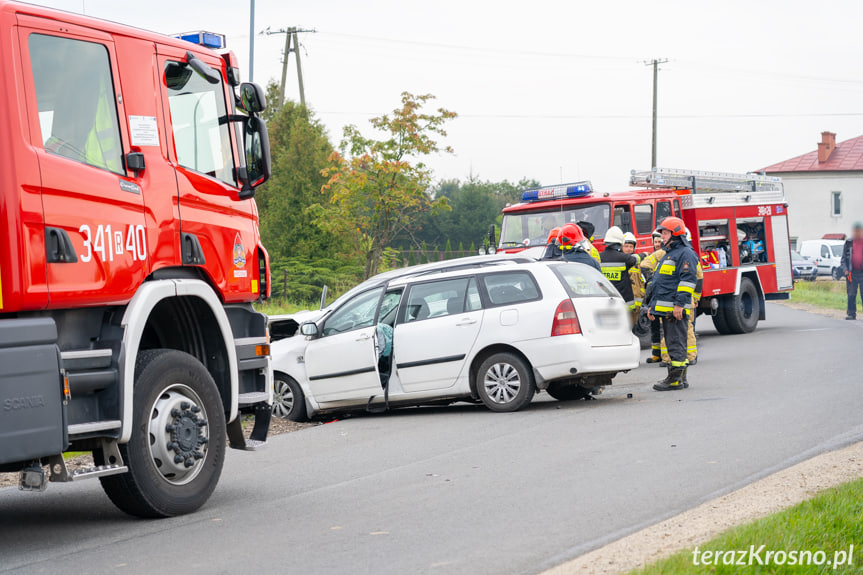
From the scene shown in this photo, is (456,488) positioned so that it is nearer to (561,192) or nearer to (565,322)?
(565,322)

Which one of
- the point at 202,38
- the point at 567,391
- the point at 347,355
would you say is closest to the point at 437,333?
the point at 347,355

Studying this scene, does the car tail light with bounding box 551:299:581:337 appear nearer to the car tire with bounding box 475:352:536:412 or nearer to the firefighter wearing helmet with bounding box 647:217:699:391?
the car tire with bounding box 475:352:536:412

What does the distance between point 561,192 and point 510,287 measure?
7449 millimetres

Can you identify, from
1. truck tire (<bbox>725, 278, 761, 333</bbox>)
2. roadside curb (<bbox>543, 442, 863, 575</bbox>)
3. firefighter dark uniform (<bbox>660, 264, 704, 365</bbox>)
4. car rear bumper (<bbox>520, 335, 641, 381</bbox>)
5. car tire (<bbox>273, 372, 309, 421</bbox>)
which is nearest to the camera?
roadside curb (<bbox>543, 442, 863, 575</bbox>)

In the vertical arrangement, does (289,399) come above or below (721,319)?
above

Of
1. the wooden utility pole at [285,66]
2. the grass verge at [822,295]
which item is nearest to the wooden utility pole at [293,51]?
the wooden utility pole at [285,66]

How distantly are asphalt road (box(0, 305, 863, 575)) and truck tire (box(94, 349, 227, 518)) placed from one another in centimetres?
17

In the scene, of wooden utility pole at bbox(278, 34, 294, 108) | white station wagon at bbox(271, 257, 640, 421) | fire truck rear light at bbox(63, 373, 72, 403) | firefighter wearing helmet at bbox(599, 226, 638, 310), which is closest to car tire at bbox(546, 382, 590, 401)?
white station wagon at bbox(271, 257, 640, 421)

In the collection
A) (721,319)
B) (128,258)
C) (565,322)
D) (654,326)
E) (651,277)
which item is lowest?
(721,319)

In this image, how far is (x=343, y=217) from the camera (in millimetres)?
28500

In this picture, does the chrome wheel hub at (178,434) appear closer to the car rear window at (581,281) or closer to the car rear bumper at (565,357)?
the car rear bumper at (565,357)

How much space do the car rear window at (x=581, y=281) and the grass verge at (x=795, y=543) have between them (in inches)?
212

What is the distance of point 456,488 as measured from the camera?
7.26 m

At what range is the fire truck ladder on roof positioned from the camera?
20.1m
